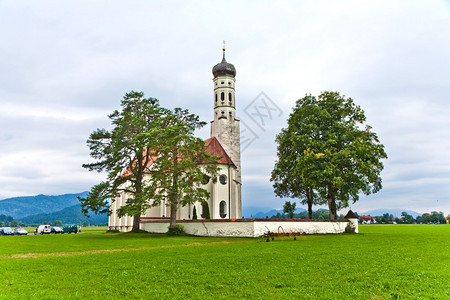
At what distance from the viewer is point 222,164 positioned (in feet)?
139

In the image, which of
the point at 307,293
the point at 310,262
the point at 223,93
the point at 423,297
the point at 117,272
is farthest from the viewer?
the point at 223,93

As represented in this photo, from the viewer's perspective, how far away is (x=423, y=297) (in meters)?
7.73

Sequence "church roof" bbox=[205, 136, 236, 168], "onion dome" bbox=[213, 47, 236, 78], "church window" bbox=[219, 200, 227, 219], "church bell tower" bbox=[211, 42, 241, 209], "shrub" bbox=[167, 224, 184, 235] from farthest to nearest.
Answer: "onion dome" bbox=[213, 47, 236, 78]
"church bell tower" bbox=[211, 42, 241, 209]
"church roof" bbox=[205, 136, 236, 168]
"church window" bbox=[219, 200, 227, 219]
"shrub" bbox=[167, 224, 184, 235]

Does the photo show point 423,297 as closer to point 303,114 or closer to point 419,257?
point 419,257

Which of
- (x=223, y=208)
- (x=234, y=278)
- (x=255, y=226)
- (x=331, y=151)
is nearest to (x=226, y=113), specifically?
(x=223, y=208)

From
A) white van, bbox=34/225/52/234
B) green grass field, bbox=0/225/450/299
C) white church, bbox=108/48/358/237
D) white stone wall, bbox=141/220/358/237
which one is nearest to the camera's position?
green grass field, bbox=0/225/450/299

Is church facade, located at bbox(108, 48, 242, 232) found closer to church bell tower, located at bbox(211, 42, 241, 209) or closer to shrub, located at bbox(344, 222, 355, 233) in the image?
church bell tower, located at bbox(211, 42, 241, 209)

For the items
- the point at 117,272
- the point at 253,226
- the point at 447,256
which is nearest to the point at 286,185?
the point at 253,226

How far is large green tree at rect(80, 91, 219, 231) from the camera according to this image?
1211 inches

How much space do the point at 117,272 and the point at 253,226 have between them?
60.7 ft

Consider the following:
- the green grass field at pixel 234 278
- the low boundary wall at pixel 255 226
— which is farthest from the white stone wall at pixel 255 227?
the green grass field at pixel 234 278

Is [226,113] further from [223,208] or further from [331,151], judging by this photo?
[331,151]

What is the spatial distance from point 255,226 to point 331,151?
13.2 m

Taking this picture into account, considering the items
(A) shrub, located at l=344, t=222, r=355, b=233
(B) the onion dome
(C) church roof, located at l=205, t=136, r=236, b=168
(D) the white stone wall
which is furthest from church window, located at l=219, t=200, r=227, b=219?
(B) the onion dome
